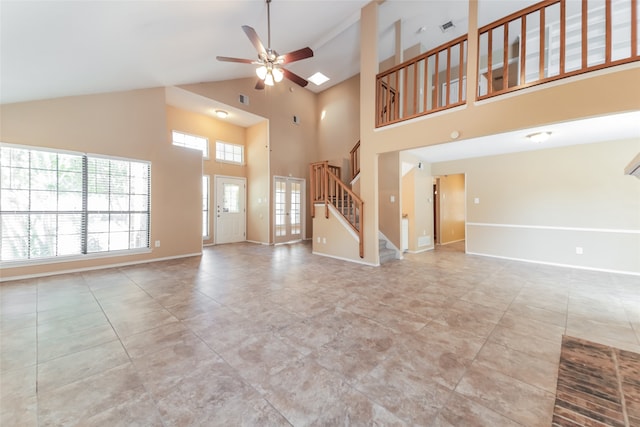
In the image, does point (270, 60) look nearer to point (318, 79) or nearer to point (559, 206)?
point (318, 79)

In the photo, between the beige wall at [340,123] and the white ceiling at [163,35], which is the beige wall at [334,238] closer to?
the beige wall at [340,123]

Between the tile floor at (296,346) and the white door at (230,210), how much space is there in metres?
3.65

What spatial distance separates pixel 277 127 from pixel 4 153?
562 centimetres

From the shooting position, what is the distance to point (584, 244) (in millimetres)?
4547

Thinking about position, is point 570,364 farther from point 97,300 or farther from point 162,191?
point 162,191

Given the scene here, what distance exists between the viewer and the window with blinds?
3672mm

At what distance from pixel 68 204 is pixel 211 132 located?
4.09m

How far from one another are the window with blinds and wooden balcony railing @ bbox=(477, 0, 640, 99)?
6.61 metres

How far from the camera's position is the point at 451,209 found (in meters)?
7.82

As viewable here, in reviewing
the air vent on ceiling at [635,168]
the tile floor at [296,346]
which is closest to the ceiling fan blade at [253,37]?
the tile floor at [296,346]

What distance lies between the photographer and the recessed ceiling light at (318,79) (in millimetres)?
7659

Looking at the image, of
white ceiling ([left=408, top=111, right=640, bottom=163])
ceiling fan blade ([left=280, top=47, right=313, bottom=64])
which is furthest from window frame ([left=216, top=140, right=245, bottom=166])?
white ceiling ([left=408, top=111, right=640, bottom=163])

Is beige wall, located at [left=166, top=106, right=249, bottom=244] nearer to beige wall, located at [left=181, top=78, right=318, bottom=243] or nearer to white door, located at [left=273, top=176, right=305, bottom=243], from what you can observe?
beige wall, located at [left=181, top=78, right=318, bottom=243]

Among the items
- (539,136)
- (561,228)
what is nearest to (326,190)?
(539,136)
